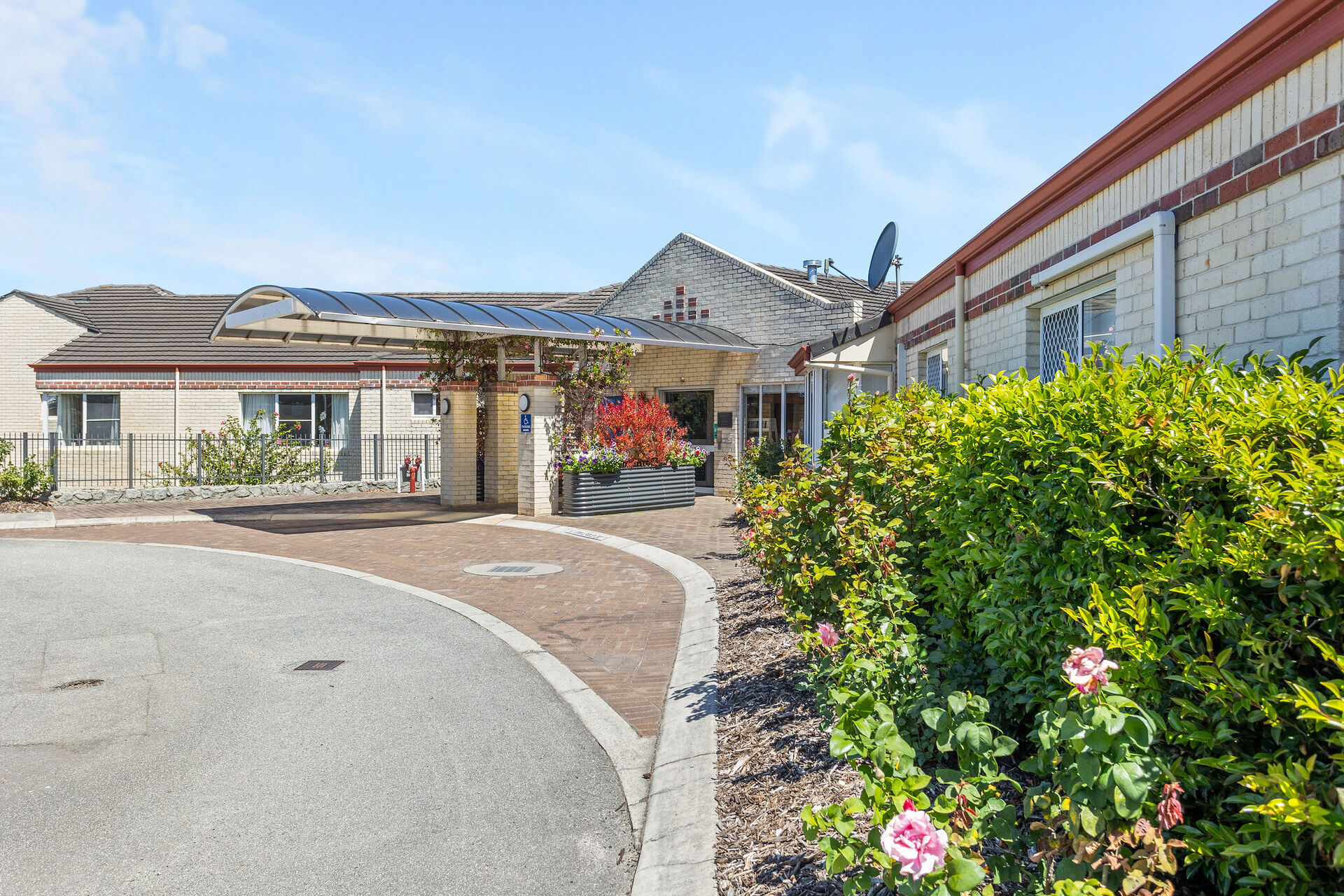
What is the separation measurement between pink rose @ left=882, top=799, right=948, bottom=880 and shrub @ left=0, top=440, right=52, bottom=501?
74.1 feet

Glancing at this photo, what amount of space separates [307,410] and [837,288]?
55.4 feet

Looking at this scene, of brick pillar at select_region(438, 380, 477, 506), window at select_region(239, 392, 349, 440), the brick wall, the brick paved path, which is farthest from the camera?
the brick wall

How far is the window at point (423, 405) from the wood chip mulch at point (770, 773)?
69.9 feet

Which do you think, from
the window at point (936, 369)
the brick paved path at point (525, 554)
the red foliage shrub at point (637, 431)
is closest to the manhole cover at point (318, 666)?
the brick paved path at point (525, 554)

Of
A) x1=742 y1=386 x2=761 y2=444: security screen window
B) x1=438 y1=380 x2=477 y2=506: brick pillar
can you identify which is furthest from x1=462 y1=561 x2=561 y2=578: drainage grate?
x1=742 y1=386 x2=761 y2=444: security screen window

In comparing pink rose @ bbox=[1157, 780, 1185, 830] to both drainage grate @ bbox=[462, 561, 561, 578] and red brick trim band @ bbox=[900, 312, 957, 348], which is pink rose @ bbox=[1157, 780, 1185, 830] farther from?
drainage grate @ bbox=[462, 561, 561, 578]

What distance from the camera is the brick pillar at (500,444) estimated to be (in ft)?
62.7

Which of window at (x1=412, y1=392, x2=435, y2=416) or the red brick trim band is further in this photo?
window at (x1=412, y1=392, x2=435, y2=416)

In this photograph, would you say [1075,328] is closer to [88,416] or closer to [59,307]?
[88,416]

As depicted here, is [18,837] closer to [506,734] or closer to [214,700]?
[214,700]

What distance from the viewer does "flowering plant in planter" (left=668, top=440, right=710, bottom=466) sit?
18328 millimetres

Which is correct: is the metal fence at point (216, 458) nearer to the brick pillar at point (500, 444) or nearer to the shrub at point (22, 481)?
the shrub at point (22, 481)

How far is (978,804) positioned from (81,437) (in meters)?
29.8

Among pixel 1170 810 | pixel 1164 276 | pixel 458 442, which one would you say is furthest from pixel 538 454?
pixel 1170 810
